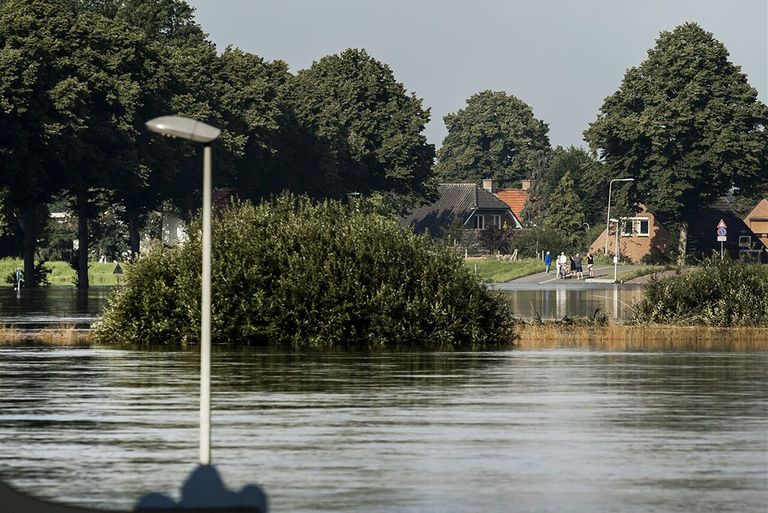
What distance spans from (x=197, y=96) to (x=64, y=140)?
51.2 feet

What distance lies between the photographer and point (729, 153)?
114938mm

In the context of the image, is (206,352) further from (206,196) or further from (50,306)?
(50,306)

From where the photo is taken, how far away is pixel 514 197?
193 m

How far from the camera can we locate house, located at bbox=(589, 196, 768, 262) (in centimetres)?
12788

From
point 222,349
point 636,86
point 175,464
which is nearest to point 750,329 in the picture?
point 222,349

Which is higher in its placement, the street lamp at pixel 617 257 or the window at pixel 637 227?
the window at pixel 637 227

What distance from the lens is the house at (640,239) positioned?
424ft

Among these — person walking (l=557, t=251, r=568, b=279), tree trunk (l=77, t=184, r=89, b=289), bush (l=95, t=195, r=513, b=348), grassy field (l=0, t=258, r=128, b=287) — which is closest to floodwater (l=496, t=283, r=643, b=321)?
bush (l=95, t=195, r=513, b=348)

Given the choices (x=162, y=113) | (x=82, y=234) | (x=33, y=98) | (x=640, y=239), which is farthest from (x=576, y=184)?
(x=33, y=98)

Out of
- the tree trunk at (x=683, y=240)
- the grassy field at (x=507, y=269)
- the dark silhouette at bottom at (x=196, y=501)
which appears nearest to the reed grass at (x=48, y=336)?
the dark silhouette at bottom at (x=196, y=501)

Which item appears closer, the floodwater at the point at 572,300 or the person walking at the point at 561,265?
the floodwater at the point at 572,300

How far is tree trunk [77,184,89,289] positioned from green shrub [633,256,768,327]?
43.6 m

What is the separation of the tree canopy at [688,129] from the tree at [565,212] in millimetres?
14046

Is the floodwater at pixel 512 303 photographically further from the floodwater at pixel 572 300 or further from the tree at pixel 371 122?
the tree at pixel 371 122
